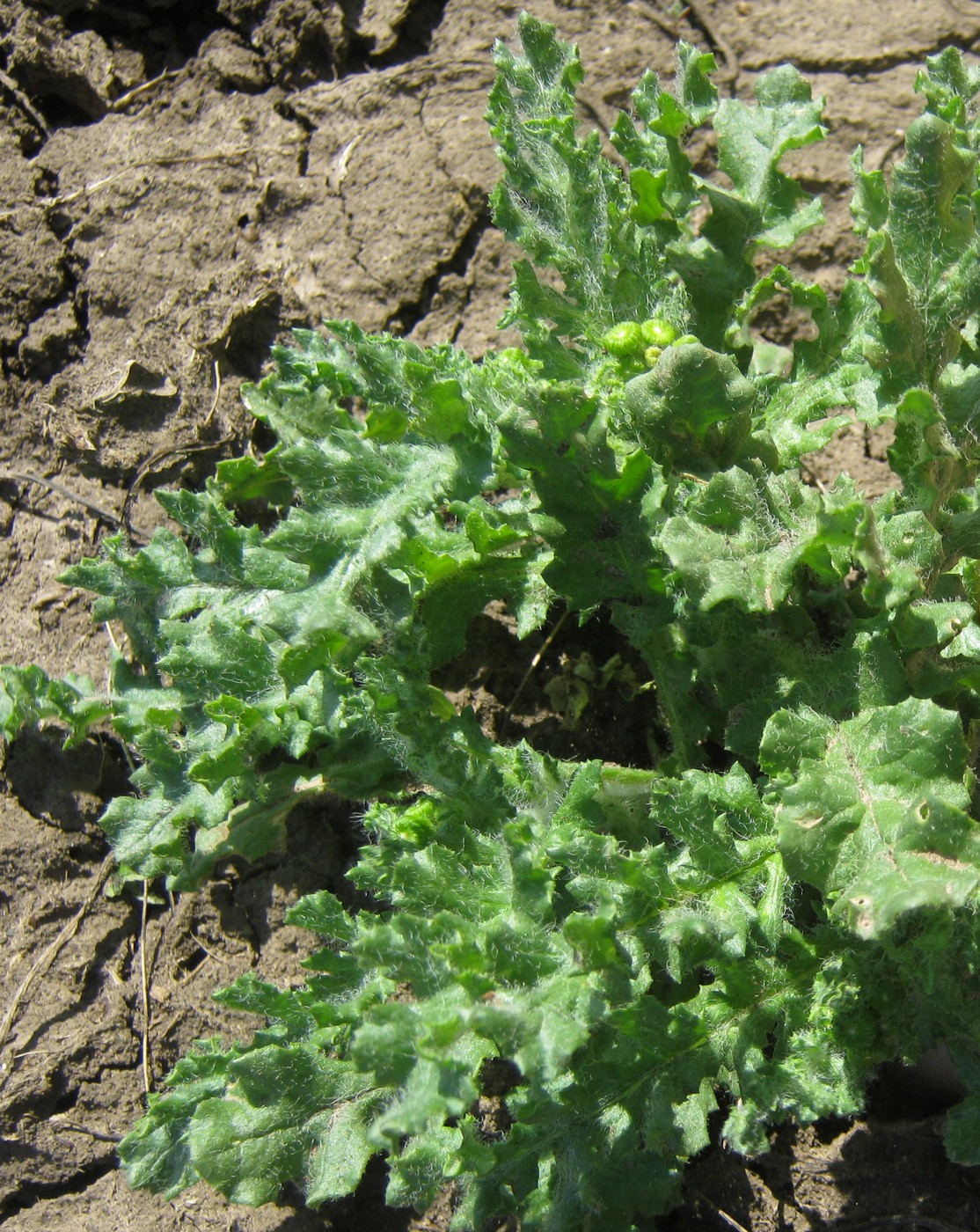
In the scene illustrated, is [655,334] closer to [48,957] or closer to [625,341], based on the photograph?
[625,341]

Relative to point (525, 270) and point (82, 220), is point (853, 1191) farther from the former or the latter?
point (82, 220)

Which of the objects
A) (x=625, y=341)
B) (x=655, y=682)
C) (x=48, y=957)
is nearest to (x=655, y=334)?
(x=625, y=341)

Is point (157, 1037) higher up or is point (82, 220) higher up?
point (82, 220)

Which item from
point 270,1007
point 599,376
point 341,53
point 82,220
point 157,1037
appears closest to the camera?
point 270,1007

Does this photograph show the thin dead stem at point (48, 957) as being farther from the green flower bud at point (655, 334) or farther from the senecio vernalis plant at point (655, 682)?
the green flower bud at point (655, 334)

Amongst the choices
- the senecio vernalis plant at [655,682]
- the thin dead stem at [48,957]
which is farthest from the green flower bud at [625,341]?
the thin dead stem at [48,957]

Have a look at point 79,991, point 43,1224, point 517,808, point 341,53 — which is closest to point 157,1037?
point 79,991

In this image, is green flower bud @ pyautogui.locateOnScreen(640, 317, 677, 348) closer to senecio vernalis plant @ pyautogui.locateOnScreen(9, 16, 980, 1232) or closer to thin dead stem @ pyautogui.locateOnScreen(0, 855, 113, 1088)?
senecio vernalis plant @ pyautogui.locateOnScreen(9, 16, 980, 1232)

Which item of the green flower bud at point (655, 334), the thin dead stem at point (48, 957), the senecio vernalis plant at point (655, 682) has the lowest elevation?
the thin dead stem at point (48, 957)

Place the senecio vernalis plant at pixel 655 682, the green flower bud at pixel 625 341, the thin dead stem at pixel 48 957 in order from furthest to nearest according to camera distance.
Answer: the thin dead stem at pixel 48 957 < the green flower bud at pixel 625 341 < the senecio vernalis plant at pixel 655 682

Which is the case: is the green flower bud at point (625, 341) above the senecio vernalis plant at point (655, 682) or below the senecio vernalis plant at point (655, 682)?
above
